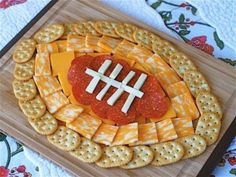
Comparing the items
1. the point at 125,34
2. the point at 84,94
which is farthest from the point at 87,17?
the point at 84,94

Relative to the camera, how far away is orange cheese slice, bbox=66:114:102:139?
38.6 inches

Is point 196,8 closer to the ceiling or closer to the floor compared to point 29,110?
closer to the ceiling

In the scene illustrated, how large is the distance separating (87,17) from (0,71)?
0.78ft

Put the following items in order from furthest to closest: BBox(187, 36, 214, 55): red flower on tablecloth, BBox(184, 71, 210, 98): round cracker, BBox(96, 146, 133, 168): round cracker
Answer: BBox(187, 36, 214, 55): red flower on tablecloth → BBox(184, 71, 210, 98): round cracker → BBox(96, 146, 133, 168): round cracker

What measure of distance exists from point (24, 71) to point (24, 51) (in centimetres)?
5

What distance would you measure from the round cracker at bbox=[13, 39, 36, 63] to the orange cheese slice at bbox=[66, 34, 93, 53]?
75mm

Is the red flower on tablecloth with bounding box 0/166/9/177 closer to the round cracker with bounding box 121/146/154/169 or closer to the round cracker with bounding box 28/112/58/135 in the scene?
the round cracker with bounding box 28/112/58/135

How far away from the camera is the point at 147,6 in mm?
1236

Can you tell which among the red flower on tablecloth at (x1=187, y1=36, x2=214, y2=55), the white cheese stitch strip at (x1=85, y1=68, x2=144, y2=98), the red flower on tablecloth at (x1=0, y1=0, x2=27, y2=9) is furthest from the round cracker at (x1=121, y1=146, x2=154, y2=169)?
the red flower on tablecloth at (x1=0, y1=0, x2=27, y2=9)

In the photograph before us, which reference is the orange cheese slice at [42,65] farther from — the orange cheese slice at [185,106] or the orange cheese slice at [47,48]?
the orange cheese slice at [185,106]

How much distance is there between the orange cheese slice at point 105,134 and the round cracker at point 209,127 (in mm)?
161

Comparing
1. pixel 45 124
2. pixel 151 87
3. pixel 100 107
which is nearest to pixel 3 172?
pixel 45 124

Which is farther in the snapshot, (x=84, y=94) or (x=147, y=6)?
(x=147, y=6)

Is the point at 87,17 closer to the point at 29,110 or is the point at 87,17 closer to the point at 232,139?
the point at 29,110
